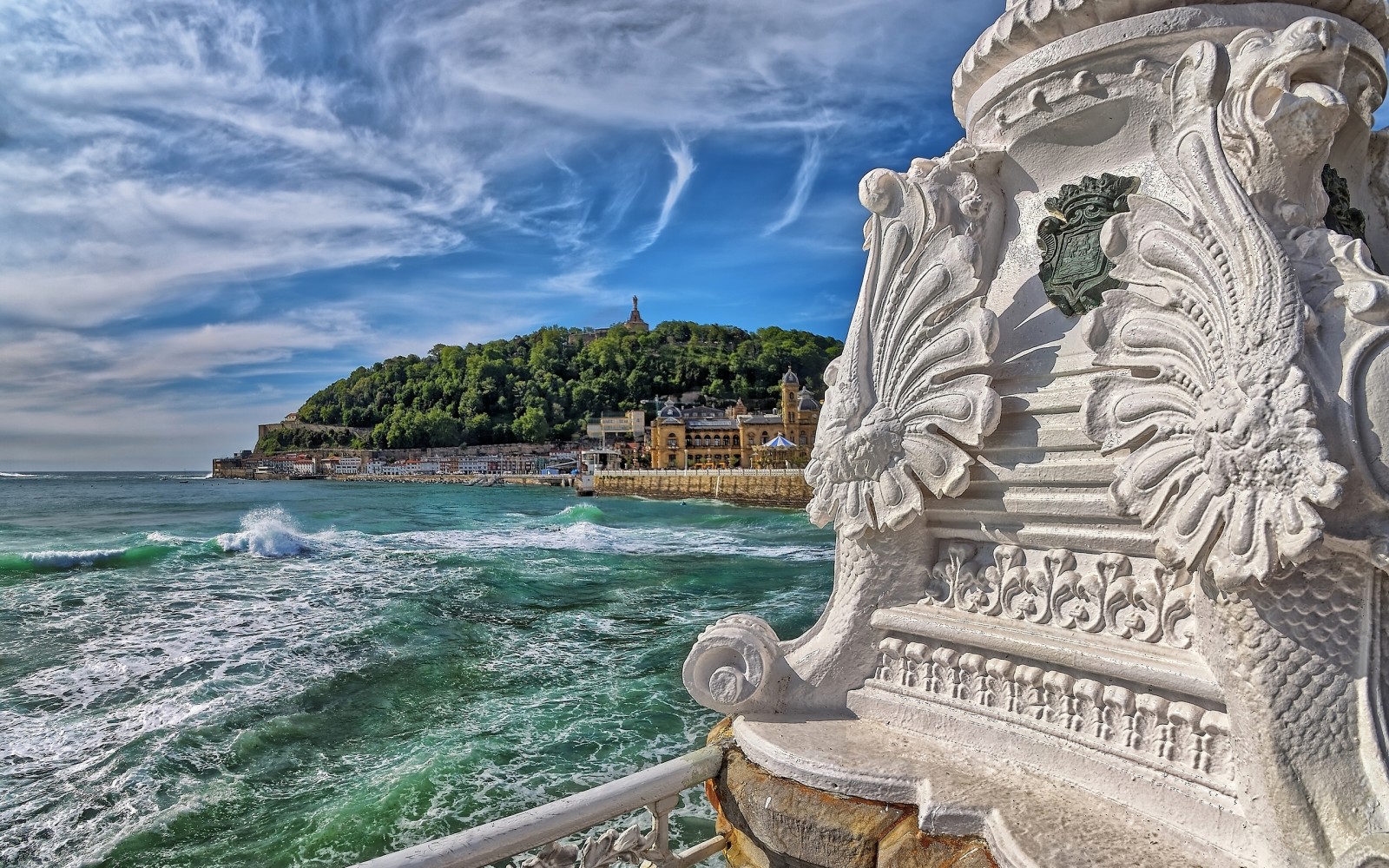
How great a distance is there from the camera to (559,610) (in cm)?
1173

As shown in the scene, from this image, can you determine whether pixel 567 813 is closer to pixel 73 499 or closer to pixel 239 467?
pixel 73 499

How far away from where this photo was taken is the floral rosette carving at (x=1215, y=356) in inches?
63.4

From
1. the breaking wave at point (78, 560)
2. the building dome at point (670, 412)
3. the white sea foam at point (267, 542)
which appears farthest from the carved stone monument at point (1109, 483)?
the building dome at point (670, 412)

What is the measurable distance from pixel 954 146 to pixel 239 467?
471ft

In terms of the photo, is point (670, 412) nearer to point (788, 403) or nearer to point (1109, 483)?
point (788, 403)

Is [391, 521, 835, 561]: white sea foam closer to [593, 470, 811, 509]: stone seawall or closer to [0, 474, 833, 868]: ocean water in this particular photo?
[0, 474, 833, 868]: ocean water

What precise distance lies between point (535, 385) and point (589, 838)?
380ft

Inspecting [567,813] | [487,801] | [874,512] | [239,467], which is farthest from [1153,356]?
[239,467]

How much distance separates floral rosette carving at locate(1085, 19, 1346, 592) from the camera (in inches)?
63.4

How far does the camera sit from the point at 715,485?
58.8 metres

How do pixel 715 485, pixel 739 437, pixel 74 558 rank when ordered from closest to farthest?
pixel 74 558, pixel 715 485, pixel 739 437

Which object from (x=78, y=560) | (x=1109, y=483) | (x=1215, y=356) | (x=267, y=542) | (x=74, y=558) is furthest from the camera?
(x=267, y=542)

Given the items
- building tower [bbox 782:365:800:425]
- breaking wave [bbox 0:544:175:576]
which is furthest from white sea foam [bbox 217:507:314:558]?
building tower [bbox 782:365:800:425]

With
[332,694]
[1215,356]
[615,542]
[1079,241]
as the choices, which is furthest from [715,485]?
[1215,356]
